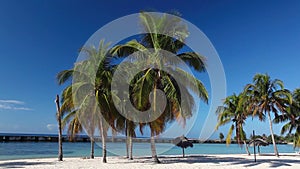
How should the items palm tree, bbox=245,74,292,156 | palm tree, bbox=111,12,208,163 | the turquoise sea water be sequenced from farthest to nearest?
the turquoise sea water < palm tree, bbox=245,74,292,156 < palm tree, bbox=111,12,208,163

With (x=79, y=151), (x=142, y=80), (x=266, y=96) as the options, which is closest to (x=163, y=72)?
(x=142, y=80)

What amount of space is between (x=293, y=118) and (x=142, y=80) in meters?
14.7

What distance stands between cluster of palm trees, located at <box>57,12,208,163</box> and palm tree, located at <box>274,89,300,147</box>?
36.1 feet

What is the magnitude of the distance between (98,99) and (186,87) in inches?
183

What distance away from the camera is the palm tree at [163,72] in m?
12.8

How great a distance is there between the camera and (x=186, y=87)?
13367 millimetres

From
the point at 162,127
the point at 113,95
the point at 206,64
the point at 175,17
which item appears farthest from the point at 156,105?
Answer: the point at 175,17

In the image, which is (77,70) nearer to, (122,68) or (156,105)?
(122,68)

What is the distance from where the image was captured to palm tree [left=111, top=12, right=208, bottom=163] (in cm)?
1280

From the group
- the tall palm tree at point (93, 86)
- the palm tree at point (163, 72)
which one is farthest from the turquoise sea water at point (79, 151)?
the palm tree at point (163, 72)

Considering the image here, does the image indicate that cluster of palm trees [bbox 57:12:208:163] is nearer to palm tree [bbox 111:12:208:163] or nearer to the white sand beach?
palm tree [bbox 111:12:208:163]

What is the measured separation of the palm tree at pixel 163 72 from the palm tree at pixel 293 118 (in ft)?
36.0

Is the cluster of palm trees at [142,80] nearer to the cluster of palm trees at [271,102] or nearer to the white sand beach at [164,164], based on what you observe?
the white sand beach at [164,164]

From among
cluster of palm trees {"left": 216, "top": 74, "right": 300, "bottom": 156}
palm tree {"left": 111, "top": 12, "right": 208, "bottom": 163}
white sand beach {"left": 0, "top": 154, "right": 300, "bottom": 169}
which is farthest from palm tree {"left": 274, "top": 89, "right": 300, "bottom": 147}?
palm tree {"left": 111, "top": 12, "right": 208, "bottom": 163}
